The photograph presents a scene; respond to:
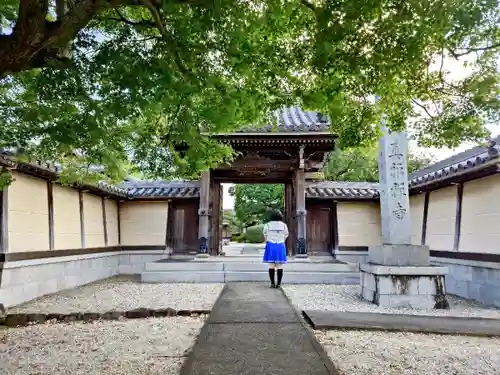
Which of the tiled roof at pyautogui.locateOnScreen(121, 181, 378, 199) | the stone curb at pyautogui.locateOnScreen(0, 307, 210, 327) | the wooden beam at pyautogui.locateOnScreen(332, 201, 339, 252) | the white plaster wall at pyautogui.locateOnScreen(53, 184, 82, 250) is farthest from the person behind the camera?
the tiled roof at pyautogui.locateOnScreen(121, 181, 378, 199)

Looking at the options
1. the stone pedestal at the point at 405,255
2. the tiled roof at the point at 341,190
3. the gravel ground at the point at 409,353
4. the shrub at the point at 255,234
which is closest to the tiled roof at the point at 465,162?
the tiled roof at the point at 341,190

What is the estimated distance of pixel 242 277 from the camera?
8.80 metres

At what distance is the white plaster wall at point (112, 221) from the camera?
10.6 meters

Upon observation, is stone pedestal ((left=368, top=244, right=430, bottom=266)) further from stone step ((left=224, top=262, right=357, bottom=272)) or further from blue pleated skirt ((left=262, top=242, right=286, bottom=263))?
stone step ((left=224, top=262, right=357, bottom=272))

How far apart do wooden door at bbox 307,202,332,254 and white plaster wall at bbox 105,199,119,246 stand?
597cm

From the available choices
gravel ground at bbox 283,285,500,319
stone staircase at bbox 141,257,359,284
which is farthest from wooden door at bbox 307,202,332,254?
gravel ground at bbox 283,285,500,319

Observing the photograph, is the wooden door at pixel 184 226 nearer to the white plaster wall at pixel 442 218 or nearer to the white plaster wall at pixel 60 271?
the white plaster wall at pixel 60 271

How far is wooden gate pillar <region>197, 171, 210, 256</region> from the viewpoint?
1020cm

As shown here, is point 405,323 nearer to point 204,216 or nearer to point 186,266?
point 186,266

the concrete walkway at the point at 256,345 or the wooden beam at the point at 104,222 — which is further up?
the wooden beam at the point at 104,222

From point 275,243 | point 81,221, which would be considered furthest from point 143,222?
point 275,243

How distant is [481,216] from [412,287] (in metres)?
2.24

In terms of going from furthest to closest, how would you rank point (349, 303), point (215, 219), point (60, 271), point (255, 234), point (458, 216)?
point (255, 234)
point (215, 219)
point (60, 271)
point (458, 216)
point (349, 303)

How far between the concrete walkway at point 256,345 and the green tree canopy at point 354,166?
13767 mm
